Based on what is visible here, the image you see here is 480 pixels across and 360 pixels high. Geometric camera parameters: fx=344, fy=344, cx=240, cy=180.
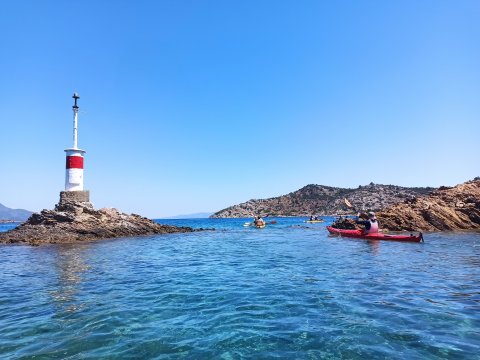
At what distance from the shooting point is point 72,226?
39.6 m

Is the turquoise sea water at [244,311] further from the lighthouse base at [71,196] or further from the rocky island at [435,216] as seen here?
the rocky island at [435,216]

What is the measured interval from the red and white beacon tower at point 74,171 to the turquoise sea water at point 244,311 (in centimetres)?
2449

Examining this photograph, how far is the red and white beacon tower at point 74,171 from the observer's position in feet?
136

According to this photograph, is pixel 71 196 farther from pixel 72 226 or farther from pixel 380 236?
pixel 380 236

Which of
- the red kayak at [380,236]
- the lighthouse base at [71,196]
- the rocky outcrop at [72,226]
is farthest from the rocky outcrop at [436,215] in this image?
the lighthouse base at [71,196]

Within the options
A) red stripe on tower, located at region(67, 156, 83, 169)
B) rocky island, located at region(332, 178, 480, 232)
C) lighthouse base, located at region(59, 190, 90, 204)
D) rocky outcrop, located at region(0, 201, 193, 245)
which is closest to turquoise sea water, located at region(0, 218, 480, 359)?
rocky outcrop, located at region(0, 201, 193, 245)

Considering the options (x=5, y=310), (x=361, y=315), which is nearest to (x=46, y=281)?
(x=5, y=310)

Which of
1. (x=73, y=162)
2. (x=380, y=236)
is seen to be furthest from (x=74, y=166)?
(x=380, y=236)

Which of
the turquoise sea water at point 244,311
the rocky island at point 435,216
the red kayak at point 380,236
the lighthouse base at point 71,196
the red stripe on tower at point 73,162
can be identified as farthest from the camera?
the rocky island at point 435,216

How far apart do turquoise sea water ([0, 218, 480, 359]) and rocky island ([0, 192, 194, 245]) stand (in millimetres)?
19193

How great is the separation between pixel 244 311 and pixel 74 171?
125 feet

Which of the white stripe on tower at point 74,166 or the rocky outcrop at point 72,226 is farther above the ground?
the white stripe on tower at point 74,166

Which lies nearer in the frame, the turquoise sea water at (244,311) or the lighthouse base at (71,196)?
the turquoise sea water at (244,311)

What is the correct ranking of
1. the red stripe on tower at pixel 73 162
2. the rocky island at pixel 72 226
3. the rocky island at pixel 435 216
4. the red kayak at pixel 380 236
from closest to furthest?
the red kayak at pixel 380 236 < the rocky island at pixel 72 226 < the red stripe on tower at pixel 73 162 < the rocky island at pixel 435 216
